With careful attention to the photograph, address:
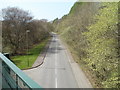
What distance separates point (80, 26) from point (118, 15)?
15.2 meters

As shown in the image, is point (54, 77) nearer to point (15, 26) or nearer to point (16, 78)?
point (16, 78)

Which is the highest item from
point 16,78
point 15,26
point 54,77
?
point 15,26

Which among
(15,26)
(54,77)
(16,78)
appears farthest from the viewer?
(15,26)

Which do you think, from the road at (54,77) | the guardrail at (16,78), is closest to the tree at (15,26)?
the road at (54,77)

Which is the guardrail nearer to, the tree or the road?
the road

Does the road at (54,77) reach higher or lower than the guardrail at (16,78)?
lower

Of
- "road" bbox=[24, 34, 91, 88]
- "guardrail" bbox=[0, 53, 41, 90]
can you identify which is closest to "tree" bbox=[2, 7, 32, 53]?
"road" bbox=[24, 34, 91, 88]

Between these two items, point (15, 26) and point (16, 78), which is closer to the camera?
point (16, 78)

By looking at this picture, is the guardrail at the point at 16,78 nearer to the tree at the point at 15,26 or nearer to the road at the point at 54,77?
the road at the point at 54,77

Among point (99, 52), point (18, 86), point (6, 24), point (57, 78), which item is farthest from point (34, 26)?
point (18, 86)

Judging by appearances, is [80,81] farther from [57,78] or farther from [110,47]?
[110,47]

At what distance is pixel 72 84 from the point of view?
664 inches

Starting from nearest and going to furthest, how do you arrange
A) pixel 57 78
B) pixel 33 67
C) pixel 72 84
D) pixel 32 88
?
pixel 32 88, pixel 72 84, pixel 57 78, pixel 33 67

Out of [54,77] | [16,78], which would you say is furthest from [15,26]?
[16,78]
